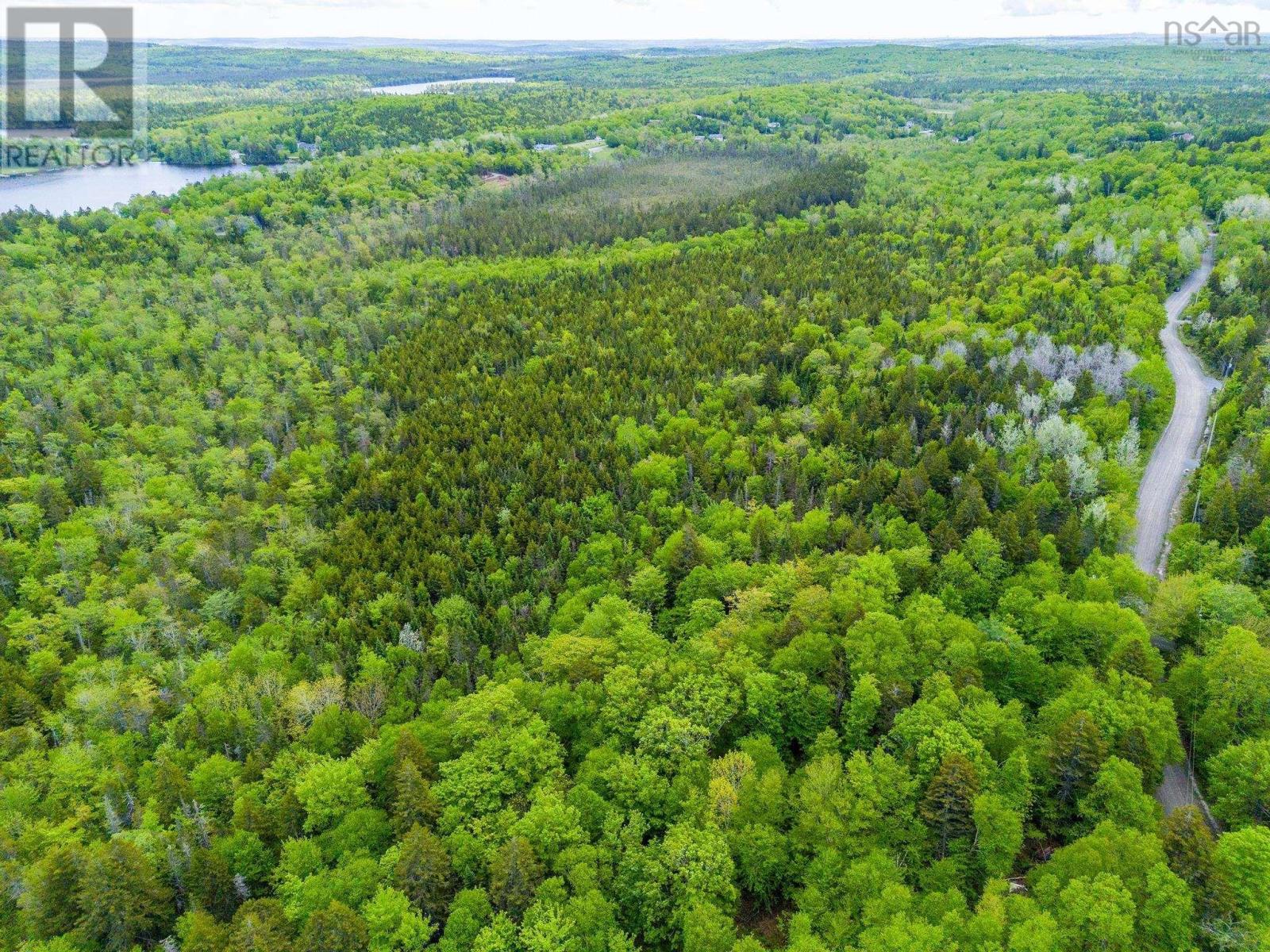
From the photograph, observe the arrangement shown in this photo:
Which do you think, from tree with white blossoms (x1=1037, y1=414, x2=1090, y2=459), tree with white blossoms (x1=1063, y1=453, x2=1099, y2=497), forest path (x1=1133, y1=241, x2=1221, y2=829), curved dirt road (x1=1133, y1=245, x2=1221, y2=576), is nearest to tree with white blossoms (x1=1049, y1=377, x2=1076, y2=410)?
tree with white blossoms (x1=1037, y1=414, x2=1090, y2=459)

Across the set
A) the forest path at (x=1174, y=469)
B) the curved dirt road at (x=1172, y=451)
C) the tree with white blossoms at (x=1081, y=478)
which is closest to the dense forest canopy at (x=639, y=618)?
the tree with white blossoms at (x=1081, y=478)

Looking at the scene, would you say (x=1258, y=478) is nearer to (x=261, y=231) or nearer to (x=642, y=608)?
(x=642, y=608)

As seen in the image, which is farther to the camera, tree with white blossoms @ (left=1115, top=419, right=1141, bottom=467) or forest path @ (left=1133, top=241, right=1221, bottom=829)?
tree with white blossoms @ (left=1115, top=419, right=1141, bottom=467)

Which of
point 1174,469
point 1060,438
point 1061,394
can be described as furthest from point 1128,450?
point 1061,394

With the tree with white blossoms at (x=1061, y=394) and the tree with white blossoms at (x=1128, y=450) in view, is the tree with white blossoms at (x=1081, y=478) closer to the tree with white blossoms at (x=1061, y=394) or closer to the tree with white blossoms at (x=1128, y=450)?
the tree with white blossoms at (x=1128, y=450)

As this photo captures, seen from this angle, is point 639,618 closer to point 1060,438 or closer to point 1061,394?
point 1060,438

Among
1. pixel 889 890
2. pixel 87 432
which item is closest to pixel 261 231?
pixel 87 432

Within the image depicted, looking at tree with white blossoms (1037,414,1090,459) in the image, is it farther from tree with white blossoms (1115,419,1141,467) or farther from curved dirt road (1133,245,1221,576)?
curved dirt road (1133,245,1221,576)
